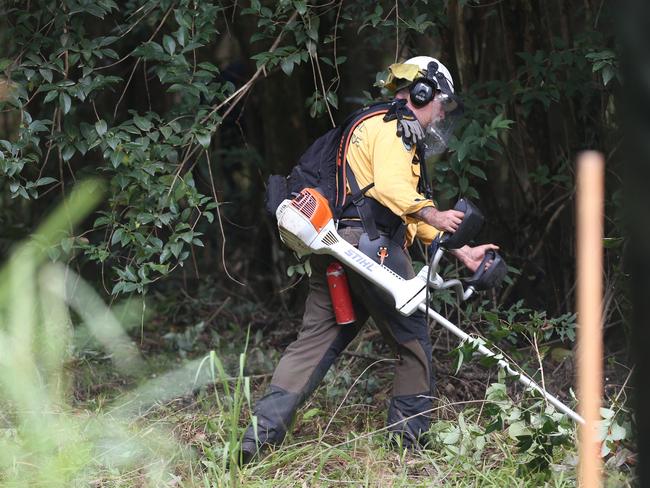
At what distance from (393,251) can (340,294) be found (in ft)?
0.96

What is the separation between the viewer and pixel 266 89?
21.0 feet

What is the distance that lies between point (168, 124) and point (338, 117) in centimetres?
203

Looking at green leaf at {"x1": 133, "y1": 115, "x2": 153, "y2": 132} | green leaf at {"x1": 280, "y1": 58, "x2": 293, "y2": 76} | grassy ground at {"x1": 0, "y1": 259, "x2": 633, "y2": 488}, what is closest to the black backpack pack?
green leaf at {"x1": 280, "y1": 58, "x2": 293, "y2": 76}

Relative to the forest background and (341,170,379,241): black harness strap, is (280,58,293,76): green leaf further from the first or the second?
(341,170,379,241): black harness strap

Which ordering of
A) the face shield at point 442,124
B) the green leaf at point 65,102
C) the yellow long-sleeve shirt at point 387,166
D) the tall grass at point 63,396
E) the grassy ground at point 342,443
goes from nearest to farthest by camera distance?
the tall grass at point 63,396 → the grassy ground at point 342,443 → the yellow long-sleeve shirt at point 387,166 → the face shield at point 442,124 → the green leaf at point 65,102

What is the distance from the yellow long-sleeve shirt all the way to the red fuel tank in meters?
0.36

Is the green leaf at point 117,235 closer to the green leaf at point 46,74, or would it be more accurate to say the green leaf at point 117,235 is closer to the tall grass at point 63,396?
the tall grass at point 63,396

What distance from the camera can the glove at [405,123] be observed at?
3.83m

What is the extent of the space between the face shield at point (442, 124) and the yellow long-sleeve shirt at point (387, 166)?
0.21 metres

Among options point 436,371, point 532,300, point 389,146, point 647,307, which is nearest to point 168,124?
point 389,146

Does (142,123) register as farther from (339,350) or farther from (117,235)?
(339,350)

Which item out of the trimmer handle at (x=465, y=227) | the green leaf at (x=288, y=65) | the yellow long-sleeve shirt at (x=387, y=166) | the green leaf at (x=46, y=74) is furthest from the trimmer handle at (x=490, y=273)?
the green leaf at (x=46, y=74)

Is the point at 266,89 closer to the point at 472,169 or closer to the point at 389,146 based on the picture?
the point at 472,169

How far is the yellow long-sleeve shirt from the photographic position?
371 cm
